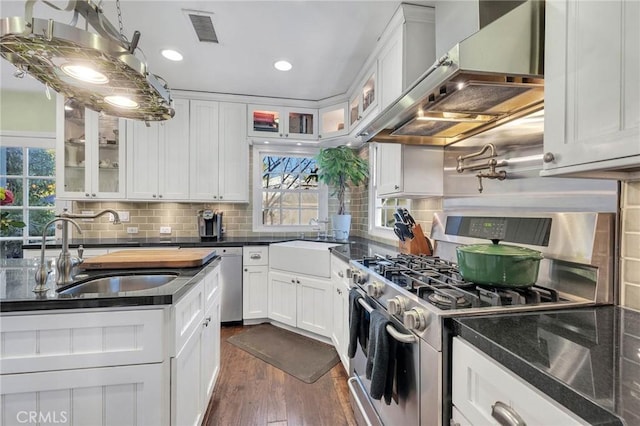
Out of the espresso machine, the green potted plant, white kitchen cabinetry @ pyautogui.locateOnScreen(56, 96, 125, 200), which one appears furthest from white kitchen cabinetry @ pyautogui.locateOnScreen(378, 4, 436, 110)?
white kitchen cabinetry @ pyautogui.locateOnScreen(56, 96, 125, 200)

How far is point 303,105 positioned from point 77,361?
3045mm

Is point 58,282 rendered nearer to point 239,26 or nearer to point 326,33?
point 239,26

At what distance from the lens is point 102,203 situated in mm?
3277

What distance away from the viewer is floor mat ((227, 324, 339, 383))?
7.31 feet

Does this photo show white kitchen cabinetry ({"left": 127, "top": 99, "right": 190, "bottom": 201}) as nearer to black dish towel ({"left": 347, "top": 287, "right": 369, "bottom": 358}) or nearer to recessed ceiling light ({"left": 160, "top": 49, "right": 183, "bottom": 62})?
recessed ceiling light ({"left": 160, "top": 49, "right": 183, "bottom": 62})

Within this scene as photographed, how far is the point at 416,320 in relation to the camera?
37.5 inches

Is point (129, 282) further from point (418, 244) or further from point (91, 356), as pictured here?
point (418, 244)

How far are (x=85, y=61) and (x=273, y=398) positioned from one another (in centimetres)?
202

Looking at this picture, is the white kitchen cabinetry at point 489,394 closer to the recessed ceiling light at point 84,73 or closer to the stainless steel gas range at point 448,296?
the stainless steel gas range at point 448,296

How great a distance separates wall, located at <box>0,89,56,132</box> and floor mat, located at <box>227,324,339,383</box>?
10.4 ft

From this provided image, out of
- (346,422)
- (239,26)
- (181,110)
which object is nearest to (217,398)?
(346,422)

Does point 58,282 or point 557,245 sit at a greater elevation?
point 557,245

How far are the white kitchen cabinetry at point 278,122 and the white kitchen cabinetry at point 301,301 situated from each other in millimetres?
1561

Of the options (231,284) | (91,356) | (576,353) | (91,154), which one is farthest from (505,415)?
(91,154)
